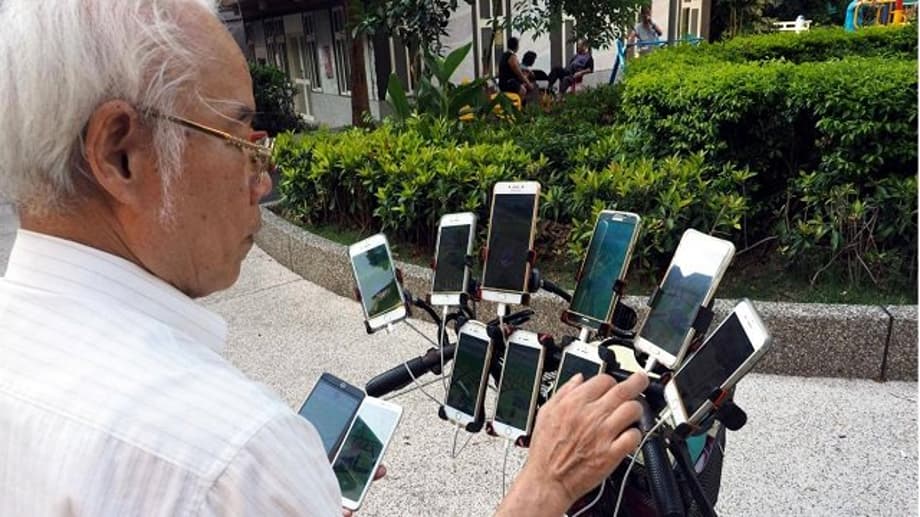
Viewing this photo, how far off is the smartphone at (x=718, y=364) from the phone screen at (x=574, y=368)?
172mm

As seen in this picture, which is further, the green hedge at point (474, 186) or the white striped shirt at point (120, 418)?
the green hedge at point (474, 186)

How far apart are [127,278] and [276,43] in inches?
611

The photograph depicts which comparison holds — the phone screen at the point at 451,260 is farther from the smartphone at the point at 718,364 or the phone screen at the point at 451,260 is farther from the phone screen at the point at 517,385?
the smartphone at the point at 718,364

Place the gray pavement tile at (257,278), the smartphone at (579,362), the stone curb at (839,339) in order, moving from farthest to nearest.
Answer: the gray pavement tile at (257,278) → the stone curb at (839,339) → the smartphone at (579,362)

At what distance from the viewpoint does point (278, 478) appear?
714mm

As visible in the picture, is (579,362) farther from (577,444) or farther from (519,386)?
(577,444)

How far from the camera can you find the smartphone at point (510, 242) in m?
1.41

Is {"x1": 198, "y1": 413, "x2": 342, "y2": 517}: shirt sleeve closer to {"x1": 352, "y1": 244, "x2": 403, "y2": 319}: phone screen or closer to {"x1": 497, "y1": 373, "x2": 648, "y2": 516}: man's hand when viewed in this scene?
{"x1": 497, "y1": 373, "x2": 648, "y2": 516}: man's hand

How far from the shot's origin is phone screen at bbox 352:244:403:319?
1.59 meters

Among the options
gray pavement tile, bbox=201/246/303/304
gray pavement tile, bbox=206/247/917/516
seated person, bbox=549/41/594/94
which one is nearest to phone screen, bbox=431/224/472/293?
gray pavement tile, bbox=206/247/917/516

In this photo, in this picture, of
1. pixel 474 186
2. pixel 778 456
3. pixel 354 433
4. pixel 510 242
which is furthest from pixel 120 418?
pixel 474 186

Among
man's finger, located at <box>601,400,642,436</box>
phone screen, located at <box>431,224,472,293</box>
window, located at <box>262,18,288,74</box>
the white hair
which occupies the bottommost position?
man's finger, located at <box>601,400,642,436</box>

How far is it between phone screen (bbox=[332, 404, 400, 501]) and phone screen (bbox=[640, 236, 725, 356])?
579 mm

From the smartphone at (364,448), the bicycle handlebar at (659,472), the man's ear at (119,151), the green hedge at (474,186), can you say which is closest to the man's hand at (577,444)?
the bicycle handlebar at (659,472)
